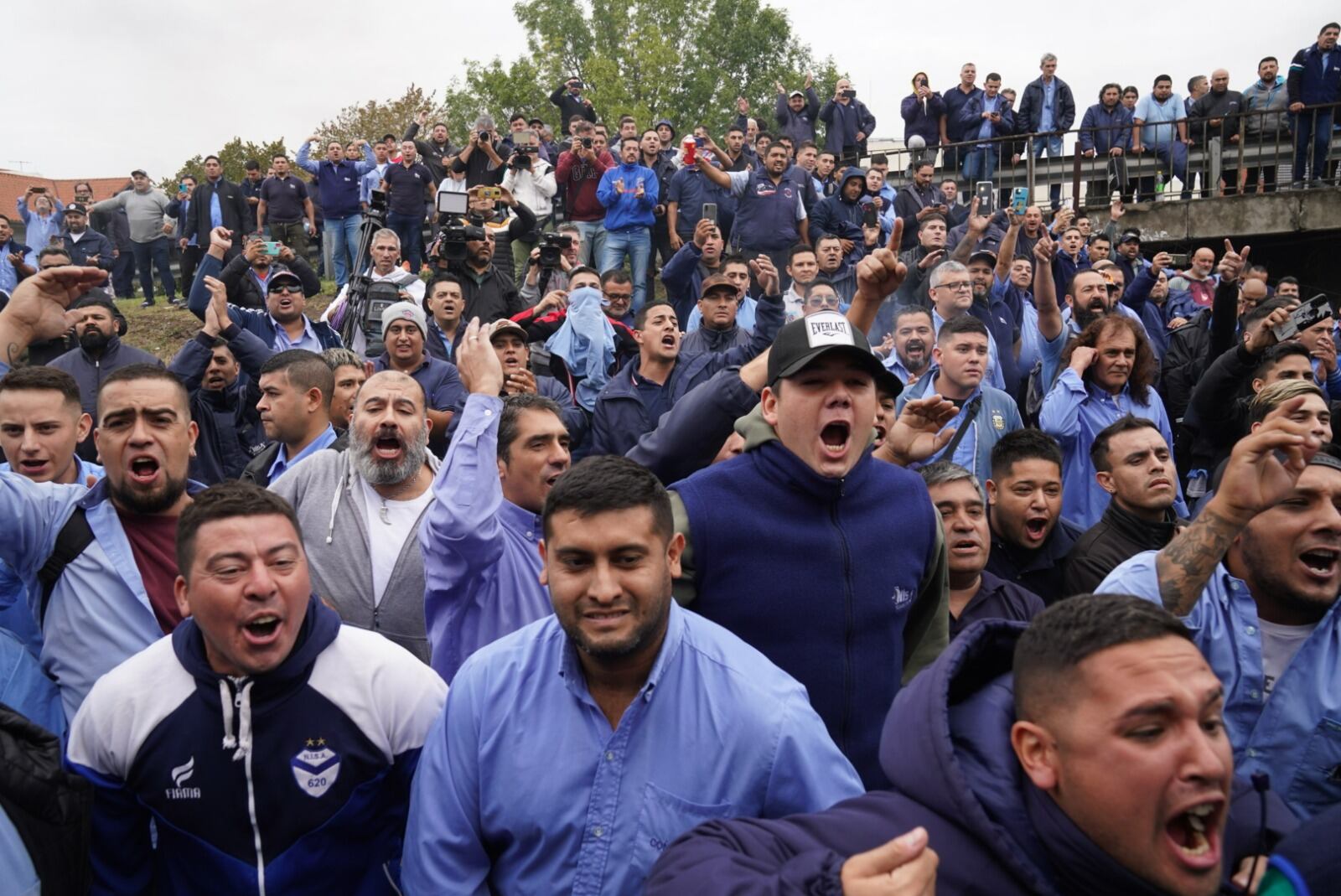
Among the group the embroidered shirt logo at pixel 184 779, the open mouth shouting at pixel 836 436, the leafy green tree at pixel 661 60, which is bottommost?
the embroidered shirt logo at pixel 184 779

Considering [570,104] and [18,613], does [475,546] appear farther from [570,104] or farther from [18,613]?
[570,104]

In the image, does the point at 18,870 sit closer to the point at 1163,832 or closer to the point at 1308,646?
the point at 1163,832

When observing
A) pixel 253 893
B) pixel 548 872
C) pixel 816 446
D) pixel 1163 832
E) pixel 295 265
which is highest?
pixel 295 265

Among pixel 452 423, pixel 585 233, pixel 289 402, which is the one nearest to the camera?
pixel 289 402

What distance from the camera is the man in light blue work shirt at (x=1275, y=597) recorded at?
2859mm

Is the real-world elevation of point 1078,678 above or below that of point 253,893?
above

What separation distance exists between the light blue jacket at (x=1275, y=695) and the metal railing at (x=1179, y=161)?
13.2 m

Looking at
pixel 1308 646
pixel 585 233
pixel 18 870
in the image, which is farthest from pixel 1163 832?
pixel 585 233

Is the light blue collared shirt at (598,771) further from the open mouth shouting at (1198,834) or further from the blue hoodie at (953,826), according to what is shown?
the open mouth shouting at (1198,834)

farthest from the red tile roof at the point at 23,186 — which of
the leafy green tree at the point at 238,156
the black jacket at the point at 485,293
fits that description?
the black jacket at the point at 485,293

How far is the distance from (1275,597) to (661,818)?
6.36 ft

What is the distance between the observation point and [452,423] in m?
6.13

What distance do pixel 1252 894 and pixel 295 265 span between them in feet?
30.7

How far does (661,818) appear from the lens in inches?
90.3
